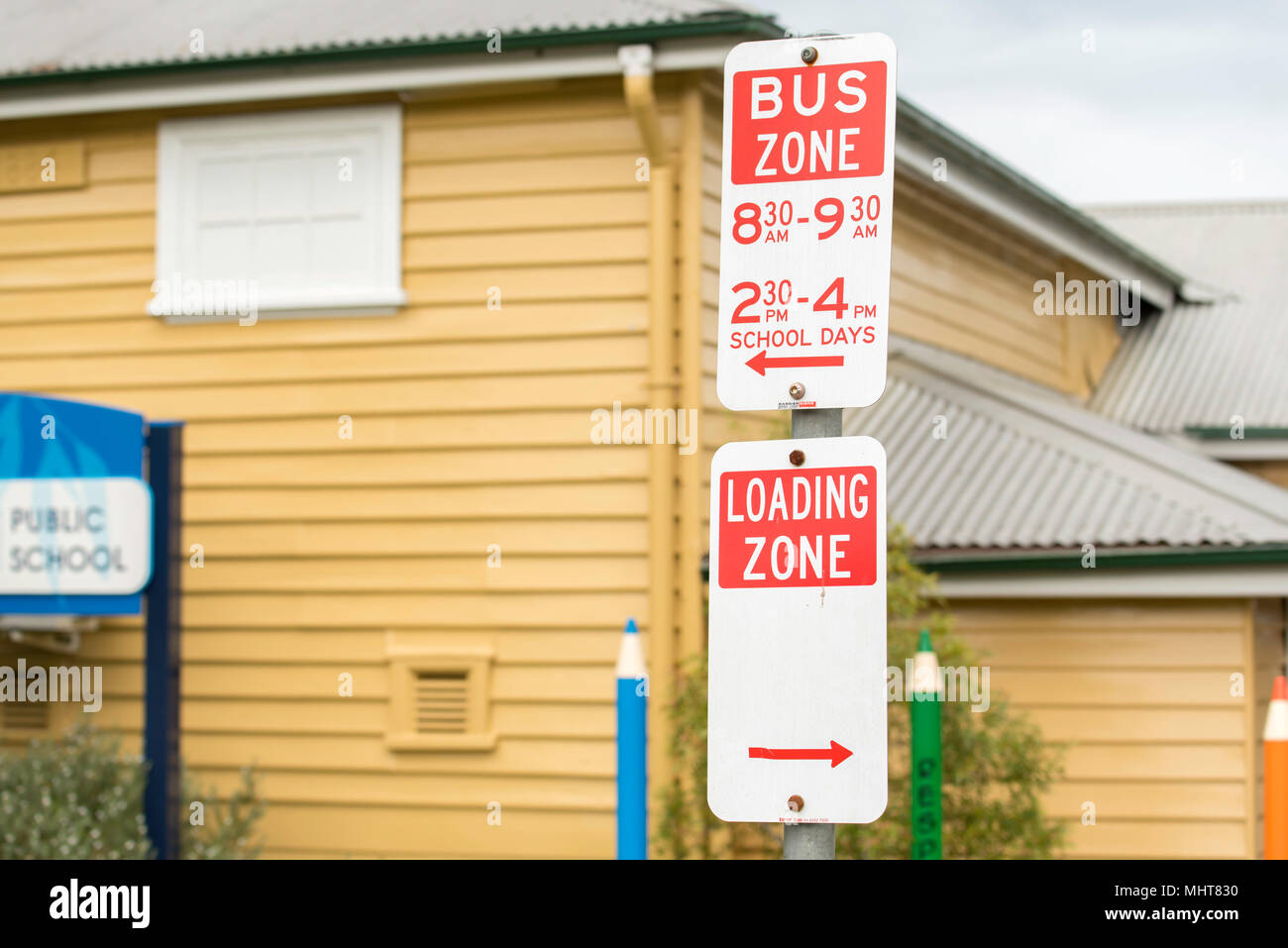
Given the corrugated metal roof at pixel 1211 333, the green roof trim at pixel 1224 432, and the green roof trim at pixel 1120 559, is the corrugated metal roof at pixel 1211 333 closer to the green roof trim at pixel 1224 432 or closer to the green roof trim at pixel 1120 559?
the green roof trim at pixel 1224 432

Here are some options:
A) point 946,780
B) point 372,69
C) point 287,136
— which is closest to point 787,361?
point 946,780

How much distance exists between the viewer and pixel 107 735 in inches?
320

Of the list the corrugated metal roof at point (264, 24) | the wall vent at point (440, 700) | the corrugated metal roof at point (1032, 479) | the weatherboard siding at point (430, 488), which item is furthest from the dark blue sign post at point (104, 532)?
the corrugated metal roof at point (1032, 479)

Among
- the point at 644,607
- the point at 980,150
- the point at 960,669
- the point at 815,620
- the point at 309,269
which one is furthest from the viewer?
the point at 980,150

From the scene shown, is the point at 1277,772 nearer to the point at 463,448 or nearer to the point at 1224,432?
the point at 463,448

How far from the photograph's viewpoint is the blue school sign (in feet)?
24.2

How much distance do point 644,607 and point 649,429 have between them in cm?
98

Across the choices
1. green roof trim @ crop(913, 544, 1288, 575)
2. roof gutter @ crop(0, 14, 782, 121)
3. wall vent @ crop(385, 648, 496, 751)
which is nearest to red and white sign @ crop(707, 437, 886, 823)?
roof gutter @ crop(0, 14, 782, 121)

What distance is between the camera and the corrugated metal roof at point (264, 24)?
7879 millimetres

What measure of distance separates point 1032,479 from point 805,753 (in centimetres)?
710

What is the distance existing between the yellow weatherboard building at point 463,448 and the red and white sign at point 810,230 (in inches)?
203

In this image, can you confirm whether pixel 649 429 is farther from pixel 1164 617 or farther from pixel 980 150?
pixel 980 150

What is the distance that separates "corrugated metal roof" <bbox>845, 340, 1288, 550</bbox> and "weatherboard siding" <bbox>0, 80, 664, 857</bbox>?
6.87ft

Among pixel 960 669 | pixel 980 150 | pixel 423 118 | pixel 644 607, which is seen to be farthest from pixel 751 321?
pixel 980 150
